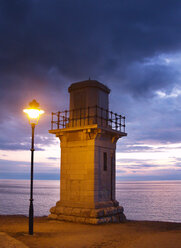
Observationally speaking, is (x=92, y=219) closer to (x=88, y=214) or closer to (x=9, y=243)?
(x=88, y=214)

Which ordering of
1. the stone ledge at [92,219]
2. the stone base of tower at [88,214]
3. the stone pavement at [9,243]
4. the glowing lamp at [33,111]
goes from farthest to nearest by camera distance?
1. the stone base of tower at [88,214]
2. the stone ledge at [92,219]
3. the glowing lamp at [33,111]
4. the stone pavement at [9,243]

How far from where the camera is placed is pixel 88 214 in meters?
16.2

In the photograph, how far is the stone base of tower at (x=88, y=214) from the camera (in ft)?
52.8

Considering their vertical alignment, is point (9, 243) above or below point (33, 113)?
below

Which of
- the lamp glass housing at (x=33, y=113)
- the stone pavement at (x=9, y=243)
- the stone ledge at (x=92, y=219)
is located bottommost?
the stone ledge at (x=92, y=219)

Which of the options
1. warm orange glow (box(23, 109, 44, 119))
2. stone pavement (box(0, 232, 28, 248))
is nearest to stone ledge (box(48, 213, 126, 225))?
stone pavement (box(0, 232, 28, 248))

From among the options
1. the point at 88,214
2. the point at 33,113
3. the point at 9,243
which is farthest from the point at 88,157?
the point at 9,243

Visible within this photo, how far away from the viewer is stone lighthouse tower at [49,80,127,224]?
660 inches

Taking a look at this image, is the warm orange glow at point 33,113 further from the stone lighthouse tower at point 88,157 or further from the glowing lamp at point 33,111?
the stone lighthouse tower at point 88,157

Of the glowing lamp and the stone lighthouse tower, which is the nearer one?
the glowing lamp

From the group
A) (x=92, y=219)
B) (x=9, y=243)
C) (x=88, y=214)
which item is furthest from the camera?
(x=88, y=214)

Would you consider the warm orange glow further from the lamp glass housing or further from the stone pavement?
the stone pavement

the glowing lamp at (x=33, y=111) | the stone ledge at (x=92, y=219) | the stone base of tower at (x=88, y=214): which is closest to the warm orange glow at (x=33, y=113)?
the glowing lamp at (x=33, y=111)

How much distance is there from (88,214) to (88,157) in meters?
3.45
